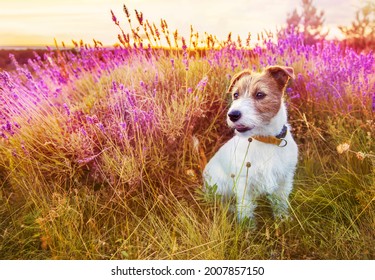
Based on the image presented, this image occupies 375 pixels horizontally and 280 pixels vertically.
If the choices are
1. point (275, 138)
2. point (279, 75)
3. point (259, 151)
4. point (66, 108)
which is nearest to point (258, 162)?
point (259, 151)

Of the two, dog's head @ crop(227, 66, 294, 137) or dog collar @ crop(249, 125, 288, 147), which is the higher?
dog's head @ crop(227, 66, 294, 137)

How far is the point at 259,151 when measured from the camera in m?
3.14

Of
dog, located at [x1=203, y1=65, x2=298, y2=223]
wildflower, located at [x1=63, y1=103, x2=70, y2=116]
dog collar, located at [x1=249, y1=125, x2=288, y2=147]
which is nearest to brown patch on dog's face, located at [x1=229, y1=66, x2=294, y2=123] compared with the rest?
dog, located at [x1=203, y1=65, x2=298, y2=223]

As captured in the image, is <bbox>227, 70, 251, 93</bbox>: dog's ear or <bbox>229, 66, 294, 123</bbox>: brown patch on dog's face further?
<bbox>227, 70, 251, 93</bbox>: dog's ear

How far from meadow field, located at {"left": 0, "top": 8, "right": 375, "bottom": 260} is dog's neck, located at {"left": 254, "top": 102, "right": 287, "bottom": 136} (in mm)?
152

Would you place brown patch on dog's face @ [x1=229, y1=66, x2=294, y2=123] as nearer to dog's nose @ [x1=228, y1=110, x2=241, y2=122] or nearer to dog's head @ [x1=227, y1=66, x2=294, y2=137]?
dog's head @ [x1=227, y1=66, x2=294, y2=137]

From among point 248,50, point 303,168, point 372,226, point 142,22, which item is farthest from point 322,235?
point 142,22

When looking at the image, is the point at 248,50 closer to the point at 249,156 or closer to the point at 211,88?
the point at 211,88

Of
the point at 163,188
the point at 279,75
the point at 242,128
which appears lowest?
the point at 163,188

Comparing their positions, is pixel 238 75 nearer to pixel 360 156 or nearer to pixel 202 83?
pixel 202 83

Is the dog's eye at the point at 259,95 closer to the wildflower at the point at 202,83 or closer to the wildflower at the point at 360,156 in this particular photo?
the wildflower at the point at 202,83

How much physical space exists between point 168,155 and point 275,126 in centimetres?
84

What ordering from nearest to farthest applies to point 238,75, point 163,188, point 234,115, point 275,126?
point 234,115, point 275,126, point 238,75, point 163,188

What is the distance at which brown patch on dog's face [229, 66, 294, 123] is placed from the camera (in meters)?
3.00
